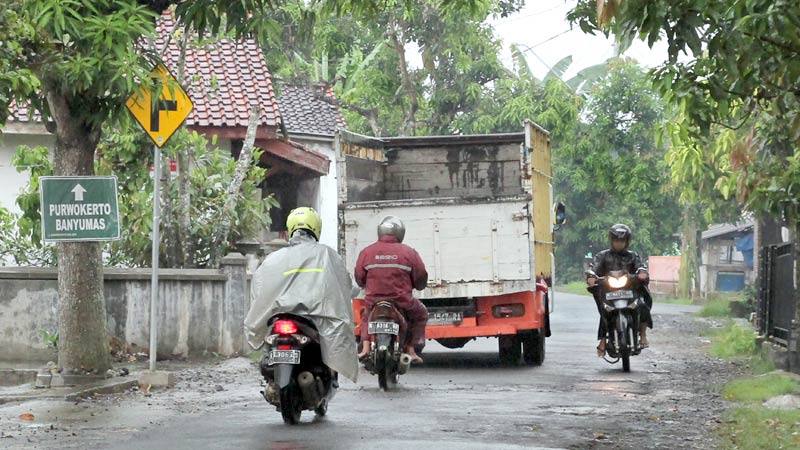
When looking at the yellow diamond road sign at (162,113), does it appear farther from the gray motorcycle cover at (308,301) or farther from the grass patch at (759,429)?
the grass patch at (759,429)

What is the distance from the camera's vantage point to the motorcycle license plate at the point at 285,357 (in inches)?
398

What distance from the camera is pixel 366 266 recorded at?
1445 cm

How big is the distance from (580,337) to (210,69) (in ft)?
28.8

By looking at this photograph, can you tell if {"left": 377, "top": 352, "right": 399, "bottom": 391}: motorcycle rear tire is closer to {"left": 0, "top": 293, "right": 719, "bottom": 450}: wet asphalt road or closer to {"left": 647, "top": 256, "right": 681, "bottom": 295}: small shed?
{"left": 0, "top": 293, "right": 719, "bottom": 450}: wet asphalt road

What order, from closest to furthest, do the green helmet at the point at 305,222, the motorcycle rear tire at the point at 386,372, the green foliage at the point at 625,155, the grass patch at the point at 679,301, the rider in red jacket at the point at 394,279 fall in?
1. the green helmet at the point at 305,222
2. the motorcycle rear tire at the point at 386,372
3. the rider in red jacket at the point at 394,279
4. the grass patch at the point at 679,301
5. the green foliage at the point at 625,155

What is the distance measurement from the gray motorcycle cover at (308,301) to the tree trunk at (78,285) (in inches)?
171

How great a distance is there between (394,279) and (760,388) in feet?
12.7

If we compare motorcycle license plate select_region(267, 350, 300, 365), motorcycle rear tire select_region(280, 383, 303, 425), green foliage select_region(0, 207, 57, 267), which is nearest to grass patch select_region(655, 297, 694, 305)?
green foliage select_region(0, 207, 57, 267)

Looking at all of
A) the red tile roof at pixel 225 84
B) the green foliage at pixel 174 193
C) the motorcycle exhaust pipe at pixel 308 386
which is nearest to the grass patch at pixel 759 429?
the motorcycle exhaust pipe at pixel 308 386

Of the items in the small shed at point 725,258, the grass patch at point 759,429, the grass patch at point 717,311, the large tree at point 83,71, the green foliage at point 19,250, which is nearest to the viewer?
the grass patch at point 759,429

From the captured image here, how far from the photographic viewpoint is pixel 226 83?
2619 cm

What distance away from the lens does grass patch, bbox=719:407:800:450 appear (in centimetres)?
969

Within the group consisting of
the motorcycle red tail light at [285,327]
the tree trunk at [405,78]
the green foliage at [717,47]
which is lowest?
the motorcycle red tail light at [285,327]

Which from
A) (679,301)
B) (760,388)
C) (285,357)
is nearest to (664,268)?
(679,301)
